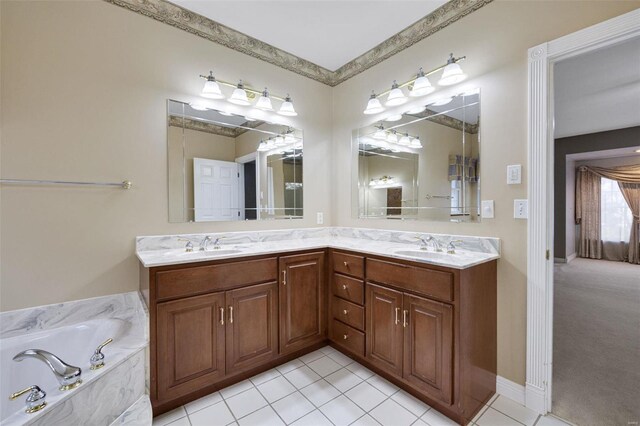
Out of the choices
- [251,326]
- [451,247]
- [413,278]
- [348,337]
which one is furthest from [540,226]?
[251,326]

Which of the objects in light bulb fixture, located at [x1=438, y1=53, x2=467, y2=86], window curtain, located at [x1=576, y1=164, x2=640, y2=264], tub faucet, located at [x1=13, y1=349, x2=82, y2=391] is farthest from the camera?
window curtain, located at [x1=576, y1=164, x2=640, y2=264]

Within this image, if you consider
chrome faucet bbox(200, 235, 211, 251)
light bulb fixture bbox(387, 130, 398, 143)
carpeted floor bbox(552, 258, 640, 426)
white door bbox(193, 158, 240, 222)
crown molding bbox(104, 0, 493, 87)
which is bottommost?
carpeted floor bbox(552, 258, 640, 426)

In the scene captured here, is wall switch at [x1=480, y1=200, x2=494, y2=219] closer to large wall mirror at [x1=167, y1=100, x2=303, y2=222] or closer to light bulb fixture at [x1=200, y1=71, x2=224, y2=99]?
large wall mirror at [x1=167, y1=100, x2=303, y2=222]

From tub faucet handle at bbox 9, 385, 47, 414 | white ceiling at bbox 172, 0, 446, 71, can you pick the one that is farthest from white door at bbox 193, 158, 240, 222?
tub faucet handle at bbox 9, 385, 47, 414

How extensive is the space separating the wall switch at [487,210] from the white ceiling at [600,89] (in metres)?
1.02

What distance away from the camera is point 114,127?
72.8 inches

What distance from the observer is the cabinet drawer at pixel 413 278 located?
5.05 ft

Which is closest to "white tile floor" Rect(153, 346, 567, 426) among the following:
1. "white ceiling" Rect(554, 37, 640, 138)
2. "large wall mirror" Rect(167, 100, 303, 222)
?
"large wall mirror" Rect(167, 100, 303, 222)

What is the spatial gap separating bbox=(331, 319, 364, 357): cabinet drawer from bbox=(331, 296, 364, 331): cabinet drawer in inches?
1.8

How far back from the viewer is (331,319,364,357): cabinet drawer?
206 centimetres

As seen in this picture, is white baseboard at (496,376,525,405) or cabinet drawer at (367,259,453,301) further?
white baseboard at (496,376,525,405)

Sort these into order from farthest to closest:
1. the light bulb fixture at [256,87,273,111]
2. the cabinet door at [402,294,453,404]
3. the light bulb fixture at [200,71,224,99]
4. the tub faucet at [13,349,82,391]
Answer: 1. the light bulb fixture at [256,87,273,111]
2. the light bulb fixture at [200,71,224,99]
3. the cabinet door at [402,294,453,404]
4. the tub faucet at [13,349,82,391]

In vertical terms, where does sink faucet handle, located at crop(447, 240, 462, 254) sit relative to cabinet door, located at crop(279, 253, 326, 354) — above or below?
above

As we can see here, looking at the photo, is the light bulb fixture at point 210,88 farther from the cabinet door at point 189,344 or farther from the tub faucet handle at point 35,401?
the tub faucet handle at point 35,401
